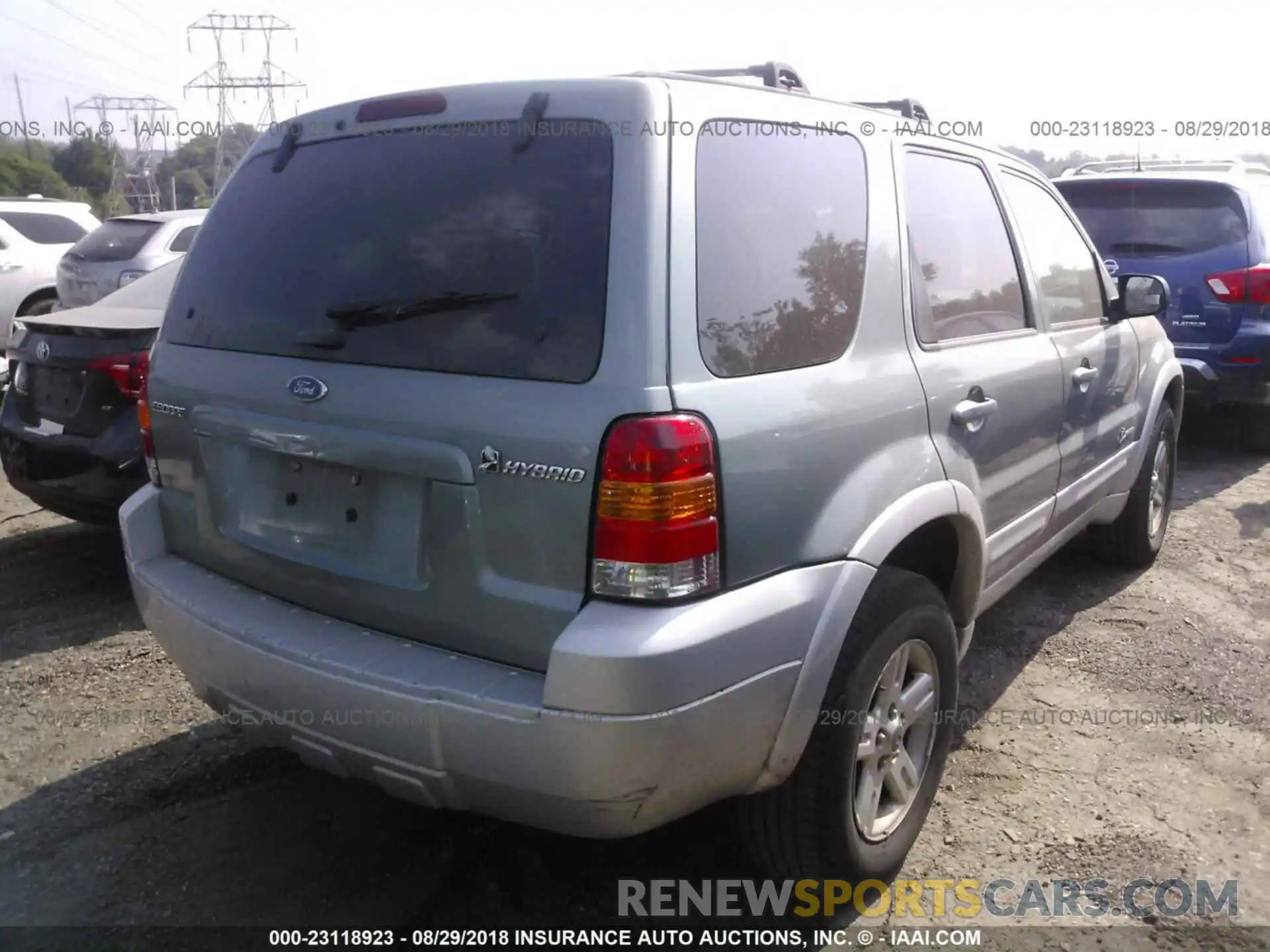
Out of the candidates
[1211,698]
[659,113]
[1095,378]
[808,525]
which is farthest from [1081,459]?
[659,113]

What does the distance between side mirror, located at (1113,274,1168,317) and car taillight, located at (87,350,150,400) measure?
390 centimetres

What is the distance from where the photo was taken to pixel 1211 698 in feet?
12.3

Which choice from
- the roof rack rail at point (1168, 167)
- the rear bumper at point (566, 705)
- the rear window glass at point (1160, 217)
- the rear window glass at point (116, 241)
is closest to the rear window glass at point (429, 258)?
the rear bumper at point (566, 705)

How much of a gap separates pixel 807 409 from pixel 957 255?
107cm

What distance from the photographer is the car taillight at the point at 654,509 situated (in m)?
1.96

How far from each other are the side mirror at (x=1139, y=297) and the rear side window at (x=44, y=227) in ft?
34.1

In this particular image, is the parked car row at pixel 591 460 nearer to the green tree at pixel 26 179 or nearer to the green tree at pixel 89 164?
the green tree at pixel 26 179

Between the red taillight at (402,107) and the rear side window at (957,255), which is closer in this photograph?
the red taillight at (402,107)

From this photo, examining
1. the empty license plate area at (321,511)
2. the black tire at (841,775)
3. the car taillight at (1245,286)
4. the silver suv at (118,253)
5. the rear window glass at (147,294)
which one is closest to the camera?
the empty license plate area at (321,511)

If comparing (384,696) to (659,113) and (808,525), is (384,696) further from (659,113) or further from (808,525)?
(659,113)

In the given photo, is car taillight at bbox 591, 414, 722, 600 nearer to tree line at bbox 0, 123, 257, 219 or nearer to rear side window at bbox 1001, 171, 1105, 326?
rear side window at bbox 1001, 171, 1105, 326

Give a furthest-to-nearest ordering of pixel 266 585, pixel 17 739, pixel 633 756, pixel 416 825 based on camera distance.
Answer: pixel 17 739 < pixel 416 825 < pixel 266 585 < pixel 633 756

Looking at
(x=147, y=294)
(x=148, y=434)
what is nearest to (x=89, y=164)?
(x=147, y=294)

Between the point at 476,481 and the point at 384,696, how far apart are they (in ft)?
1.54
